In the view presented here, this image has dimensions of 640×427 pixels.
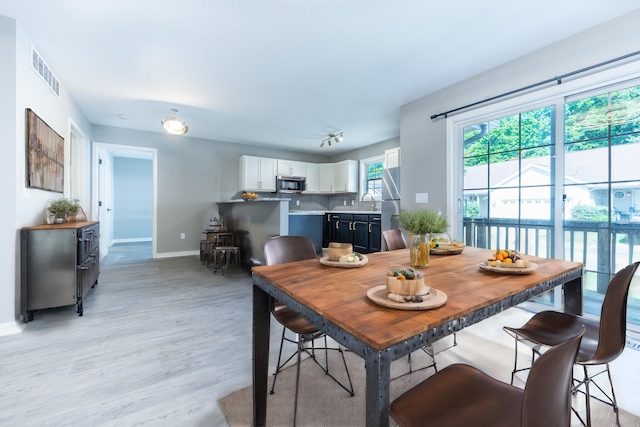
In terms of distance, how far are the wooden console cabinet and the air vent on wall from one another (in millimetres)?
1460

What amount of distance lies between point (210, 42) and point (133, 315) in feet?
8.46

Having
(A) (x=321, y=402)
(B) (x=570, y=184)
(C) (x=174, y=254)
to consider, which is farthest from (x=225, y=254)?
(B) (x=570, y=184)

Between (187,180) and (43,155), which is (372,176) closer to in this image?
(187,180)

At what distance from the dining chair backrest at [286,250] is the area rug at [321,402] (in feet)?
2.33

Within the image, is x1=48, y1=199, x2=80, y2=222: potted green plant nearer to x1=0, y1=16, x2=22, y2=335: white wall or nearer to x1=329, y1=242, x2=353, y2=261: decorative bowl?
x1=0, y1=16, x2=22, y2=335: white wall

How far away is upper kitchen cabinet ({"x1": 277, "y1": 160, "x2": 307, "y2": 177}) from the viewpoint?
655 centimetres

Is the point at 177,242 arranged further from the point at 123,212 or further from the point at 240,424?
the point at 240,424

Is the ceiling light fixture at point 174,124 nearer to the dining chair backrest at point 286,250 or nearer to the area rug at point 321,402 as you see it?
the dining chair backrest at point 286,250

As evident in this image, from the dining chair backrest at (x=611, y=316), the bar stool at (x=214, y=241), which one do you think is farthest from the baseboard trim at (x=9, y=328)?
the dining chair backrest at (x=611, y=316)

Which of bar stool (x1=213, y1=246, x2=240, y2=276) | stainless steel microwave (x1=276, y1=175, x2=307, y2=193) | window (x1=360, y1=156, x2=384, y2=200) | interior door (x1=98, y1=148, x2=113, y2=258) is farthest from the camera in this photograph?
stainless steel microwave (x1=276, y1=175, x2=307, y2=193)

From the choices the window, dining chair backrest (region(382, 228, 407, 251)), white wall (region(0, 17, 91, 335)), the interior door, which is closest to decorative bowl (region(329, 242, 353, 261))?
dining chair backrest (region(382, 228, 407, 251))

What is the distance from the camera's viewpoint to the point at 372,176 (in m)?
6.54

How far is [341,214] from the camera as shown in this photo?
601 cm

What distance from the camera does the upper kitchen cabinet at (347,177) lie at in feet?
21.5
